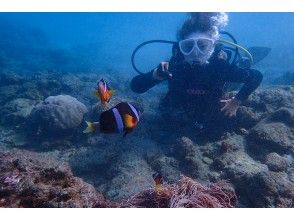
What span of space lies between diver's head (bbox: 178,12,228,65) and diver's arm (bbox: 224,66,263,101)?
630 mm

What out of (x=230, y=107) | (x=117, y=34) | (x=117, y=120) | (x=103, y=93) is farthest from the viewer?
(x=117, y=34)

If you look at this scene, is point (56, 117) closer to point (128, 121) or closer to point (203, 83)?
point (203, 83)

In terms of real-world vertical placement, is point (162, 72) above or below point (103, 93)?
below

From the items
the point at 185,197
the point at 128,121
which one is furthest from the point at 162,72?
the point at 128,121

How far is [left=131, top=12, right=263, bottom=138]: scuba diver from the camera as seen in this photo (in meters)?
6.32

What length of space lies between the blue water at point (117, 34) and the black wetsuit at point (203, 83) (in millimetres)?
14893

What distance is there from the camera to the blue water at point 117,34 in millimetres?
25777

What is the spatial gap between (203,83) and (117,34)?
194 feet

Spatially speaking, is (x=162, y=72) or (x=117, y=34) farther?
(x=117, y=34)

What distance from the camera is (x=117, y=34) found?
62.9 meters

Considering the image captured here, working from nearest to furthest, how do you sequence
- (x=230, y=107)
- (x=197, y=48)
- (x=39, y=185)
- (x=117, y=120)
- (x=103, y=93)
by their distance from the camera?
(x=117, y=120), (x=39, y=185), (x=103, y=93), (x=197, y=48), (x=230, y=107)

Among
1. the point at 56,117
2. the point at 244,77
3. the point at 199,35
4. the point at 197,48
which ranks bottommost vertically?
the point at 56,117

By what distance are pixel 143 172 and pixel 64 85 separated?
7.10 m

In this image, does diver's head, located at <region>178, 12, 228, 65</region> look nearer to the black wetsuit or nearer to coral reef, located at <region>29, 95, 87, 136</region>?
the black wetsuit
